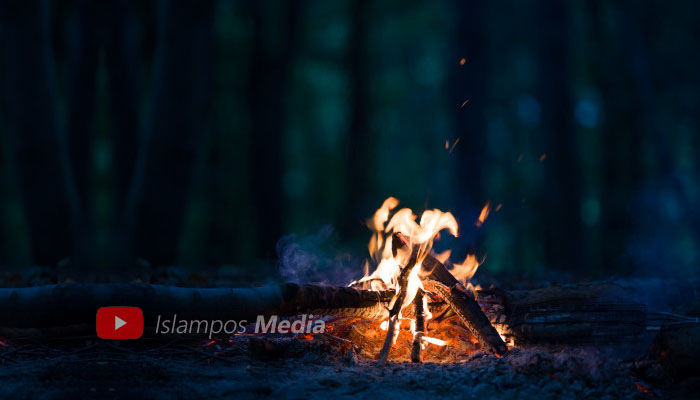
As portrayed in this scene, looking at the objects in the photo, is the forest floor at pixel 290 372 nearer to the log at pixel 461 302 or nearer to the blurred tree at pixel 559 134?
the log at pixel 461 302

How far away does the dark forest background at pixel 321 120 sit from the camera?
995 centimetres

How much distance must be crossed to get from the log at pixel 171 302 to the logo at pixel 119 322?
4cm

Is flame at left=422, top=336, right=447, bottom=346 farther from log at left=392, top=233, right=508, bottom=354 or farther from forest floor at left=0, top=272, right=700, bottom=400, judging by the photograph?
log at left=392, top=233, right=508, bottom=354

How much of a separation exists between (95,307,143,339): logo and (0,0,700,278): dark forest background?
3.85 m

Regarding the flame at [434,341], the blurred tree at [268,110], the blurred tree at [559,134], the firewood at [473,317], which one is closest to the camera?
the firewood at [473,317]

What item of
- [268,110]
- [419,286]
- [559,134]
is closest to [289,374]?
[419,286]

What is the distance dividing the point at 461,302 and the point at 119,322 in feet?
8.70

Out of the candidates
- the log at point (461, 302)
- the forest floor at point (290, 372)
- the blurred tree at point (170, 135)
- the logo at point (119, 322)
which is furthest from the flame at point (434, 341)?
the blurred tree at point (170, 135)

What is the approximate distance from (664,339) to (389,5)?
69.8 ft

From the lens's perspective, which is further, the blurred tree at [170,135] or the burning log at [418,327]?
the blurred tree at [170,135]

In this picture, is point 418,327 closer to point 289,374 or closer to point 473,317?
point 473,317

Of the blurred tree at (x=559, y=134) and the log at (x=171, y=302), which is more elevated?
the blurred tree at (x=559, y=134)

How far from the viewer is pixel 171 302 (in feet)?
13.4

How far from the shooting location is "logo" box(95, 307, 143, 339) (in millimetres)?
3848
